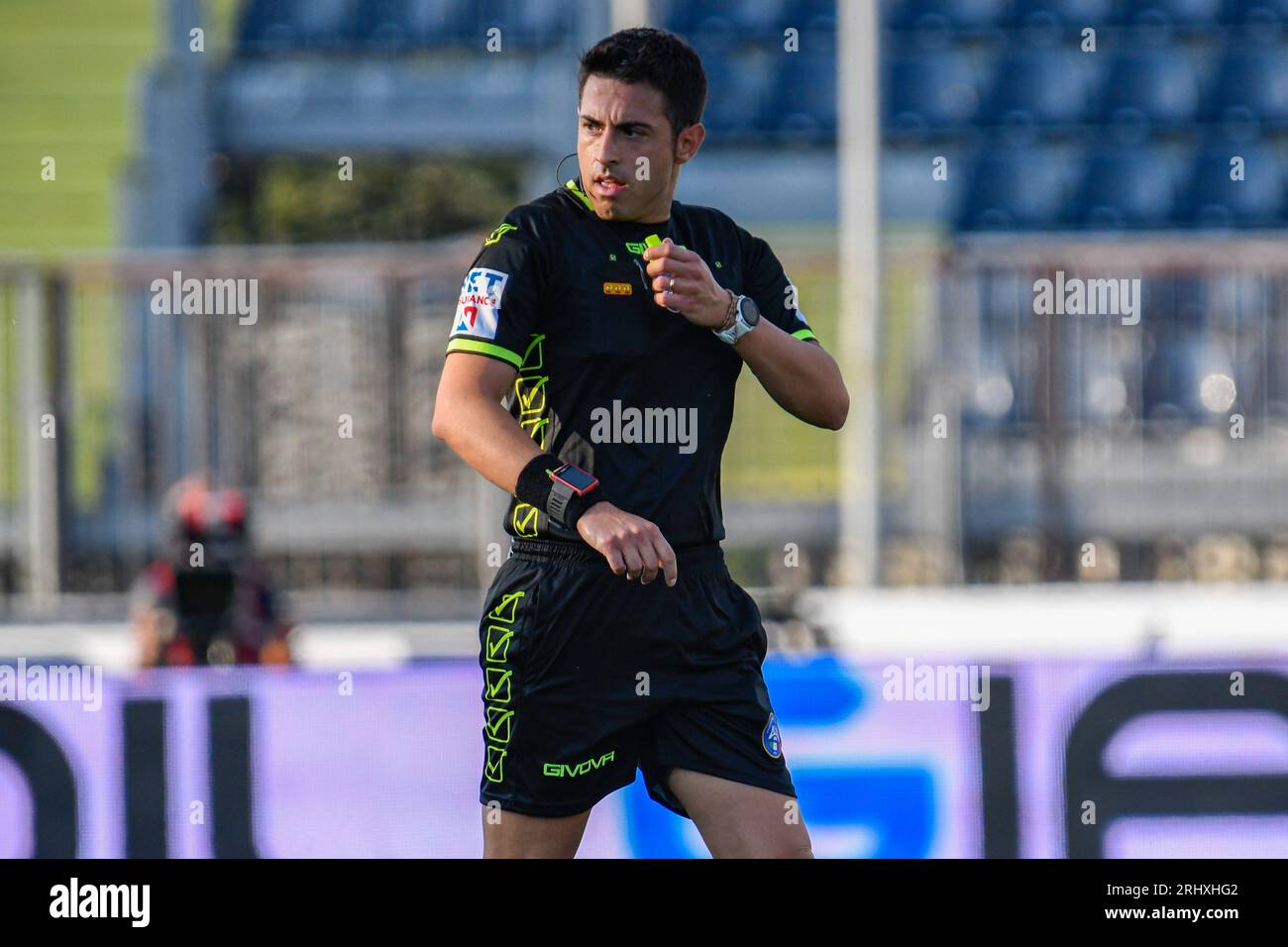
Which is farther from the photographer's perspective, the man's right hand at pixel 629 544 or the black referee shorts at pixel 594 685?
the black referee shorts at pixel 594 685

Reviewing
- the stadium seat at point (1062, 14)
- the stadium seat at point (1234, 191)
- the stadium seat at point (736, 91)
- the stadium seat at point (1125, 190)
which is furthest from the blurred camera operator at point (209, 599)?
the stadium seat at point (1234, 191)

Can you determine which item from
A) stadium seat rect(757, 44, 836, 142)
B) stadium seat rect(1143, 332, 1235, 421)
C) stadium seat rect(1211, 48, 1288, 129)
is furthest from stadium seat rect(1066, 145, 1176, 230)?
stadium seat rect(1143, 332, 1235, 421)

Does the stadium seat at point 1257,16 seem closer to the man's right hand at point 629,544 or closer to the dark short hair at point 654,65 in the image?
the dark short hair at point 654,65

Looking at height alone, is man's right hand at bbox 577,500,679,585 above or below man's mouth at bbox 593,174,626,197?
below

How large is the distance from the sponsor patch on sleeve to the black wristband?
0.75ft

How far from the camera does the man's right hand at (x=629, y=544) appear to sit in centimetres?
256

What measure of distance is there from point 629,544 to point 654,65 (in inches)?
30.2

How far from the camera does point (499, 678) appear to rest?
9.35 ft

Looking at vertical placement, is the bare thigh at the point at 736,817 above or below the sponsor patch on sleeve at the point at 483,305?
below

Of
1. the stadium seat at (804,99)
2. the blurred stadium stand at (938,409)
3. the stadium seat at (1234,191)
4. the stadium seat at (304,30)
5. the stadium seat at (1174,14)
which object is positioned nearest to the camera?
the blurred stadium stand at (938,409)

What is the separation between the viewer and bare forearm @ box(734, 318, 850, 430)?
283 cm

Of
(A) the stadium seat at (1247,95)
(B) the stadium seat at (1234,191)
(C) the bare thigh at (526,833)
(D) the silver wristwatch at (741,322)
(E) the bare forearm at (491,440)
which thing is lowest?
(C) the bare thigh at (526,833)

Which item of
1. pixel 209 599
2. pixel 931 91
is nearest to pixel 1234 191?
pixel 931 91

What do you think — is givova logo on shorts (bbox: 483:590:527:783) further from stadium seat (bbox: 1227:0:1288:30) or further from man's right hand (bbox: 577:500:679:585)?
stadium seat (bbox: 1227:0:1288:30)
